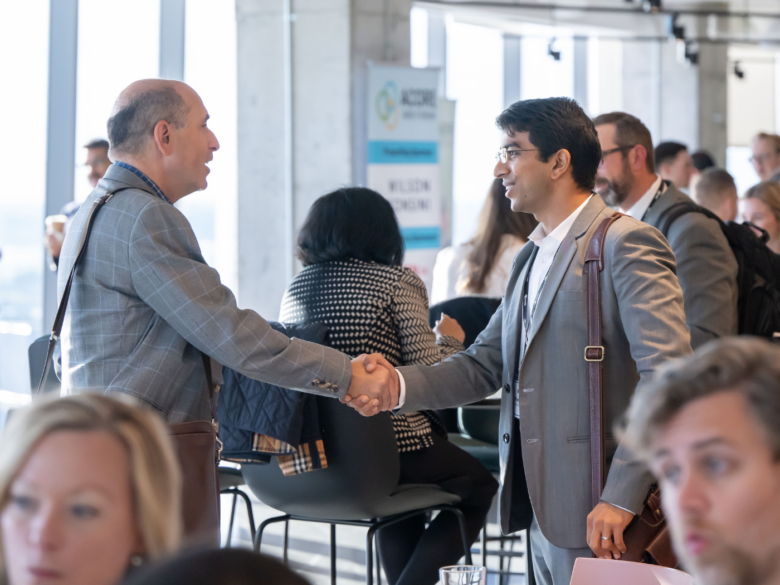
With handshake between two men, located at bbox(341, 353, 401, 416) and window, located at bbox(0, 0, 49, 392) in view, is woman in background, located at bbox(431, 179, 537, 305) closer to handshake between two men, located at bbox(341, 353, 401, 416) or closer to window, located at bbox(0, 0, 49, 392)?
handshake between two men, located at bbox(341, 353, 401, 416)

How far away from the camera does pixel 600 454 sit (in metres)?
2.09

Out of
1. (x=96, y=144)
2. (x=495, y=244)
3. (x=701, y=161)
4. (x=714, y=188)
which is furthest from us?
(x=701, y=161)

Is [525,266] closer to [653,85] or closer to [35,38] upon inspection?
[35,38]

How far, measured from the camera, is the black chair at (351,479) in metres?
2.65

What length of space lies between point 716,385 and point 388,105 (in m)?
6.53

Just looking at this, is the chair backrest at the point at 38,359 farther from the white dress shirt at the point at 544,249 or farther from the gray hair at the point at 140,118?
the white dress shirt at the point at 544,249

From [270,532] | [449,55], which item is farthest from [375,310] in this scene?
[449,55]

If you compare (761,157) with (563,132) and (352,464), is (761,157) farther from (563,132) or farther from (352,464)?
(352,464)

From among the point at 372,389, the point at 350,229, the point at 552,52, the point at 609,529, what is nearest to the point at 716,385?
the point at 609,529

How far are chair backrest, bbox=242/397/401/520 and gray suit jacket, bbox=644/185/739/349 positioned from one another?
3.82 ft

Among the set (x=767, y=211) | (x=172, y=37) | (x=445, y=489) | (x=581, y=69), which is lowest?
(x=445, y=489)

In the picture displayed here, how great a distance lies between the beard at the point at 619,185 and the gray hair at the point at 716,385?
8.22 feet

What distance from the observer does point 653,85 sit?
39.0 ft

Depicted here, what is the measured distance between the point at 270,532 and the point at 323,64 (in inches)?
153
